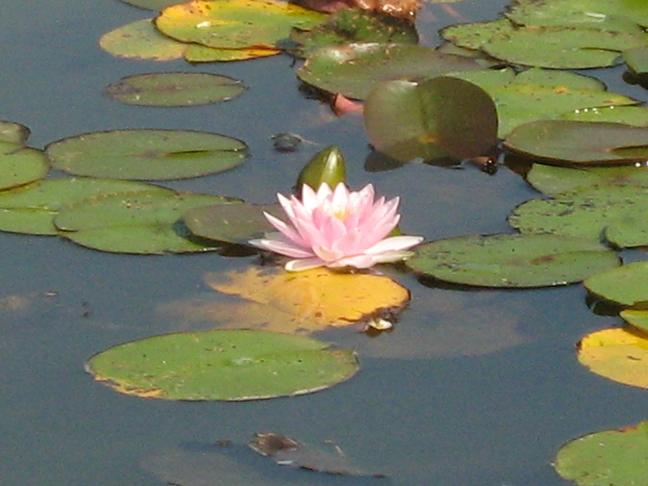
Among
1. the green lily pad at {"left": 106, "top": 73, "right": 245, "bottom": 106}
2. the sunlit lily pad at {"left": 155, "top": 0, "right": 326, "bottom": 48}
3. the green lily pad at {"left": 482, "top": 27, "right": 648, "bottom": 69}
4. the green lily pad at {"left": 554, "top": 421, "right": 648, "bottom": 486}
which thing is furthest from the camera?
the sunlit lily pad at {"left": 155, "top": 0, "right": 326, "bottom": 48}

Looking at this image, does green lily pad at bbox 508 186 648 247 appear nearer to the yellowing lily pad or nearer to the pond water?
the pond water

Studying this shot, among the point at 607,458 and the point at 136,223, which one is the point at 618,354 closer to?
the point at 607,458

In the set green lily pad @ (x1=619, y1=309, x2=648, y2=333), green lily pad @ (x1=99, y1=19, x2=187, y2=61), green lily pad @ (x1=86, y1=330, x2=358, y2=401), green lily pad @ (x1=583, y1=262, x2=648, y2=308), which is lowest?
green lily pad @ (x1=99, y1=19, x2=187, y2=61)

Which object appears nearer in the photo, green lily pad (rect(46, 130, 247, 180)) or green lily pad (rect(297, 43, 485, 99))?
green lily pad (rect(46, 130, 247, 180))

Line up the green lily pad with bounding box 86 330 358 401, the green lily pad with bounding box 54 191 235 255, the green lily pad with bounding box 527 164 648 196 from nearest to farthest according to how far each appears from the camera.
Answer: the green lily pad with bounding box 86 330 358 401, the green lily pad with bounding box 54 191 235 255, the green lily pad with bounding box 527 164 648 196

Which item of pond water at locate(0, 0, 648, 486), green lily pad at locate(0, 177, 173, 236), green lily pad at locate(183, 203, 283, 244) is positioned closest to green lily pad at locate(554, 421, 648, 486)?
pond water at locate(0, 0, 648, 486)

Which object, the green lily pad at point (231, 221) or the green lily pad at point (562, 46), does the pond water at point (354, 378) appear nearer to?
the green lily pad at point (231, 221)

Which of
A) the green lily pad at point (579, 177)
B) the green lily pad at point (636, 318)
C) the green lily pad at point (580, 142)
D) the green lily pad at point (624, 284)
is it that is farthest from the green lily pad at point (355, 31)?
the green lily pad at point (636, 318)

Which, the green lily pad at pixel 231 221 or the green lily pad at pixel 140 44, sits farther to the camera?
the green lily pad at pixel 140 44
